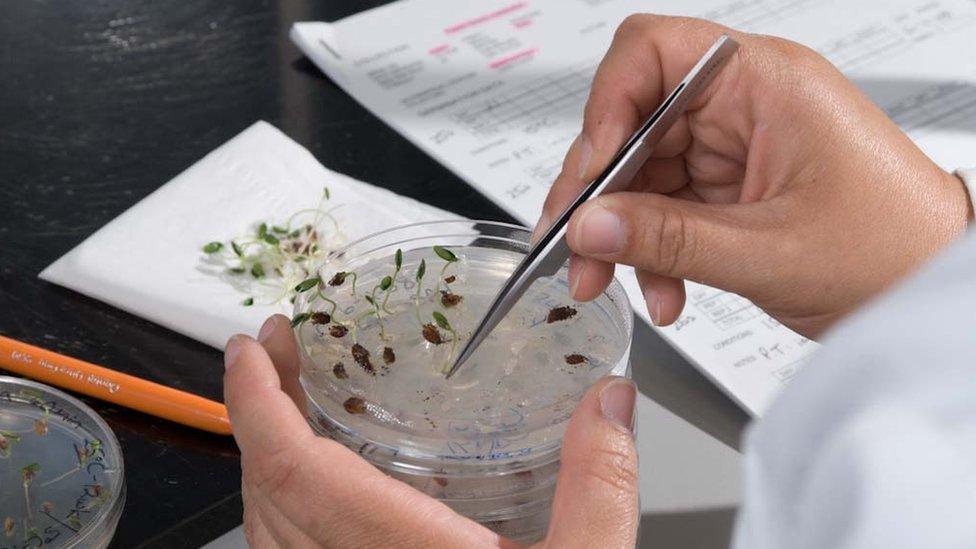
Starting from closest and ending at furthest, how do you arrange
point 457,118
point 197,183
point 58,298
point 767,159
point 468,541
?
1. point 468,541
2. point 767,159
3. point 58,298
4. point 197,183
5. point 457,118

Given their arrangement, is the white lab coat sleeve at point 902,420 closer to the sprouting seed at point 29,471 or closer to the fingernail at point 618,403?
the fingernail at point 618,403

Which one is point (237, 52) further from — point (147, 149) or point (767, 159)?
point (767, 159)

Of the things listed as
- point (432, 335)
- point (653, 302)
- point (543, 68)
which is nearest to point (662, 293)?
point (653, 302)

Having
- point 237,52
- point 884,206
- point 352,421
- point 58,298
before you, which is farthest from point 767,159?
point 237,52

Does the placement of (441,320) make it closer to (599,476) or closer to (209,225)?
(599,476)

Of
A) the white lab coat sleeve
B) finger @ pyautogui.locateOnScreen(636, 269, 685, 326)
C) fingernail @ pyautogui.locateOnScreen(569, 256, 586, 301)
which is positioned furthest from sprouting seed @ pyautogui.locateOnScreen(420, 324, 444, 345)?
the white lab coat sleeve

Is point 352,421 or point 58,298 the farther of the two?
point 58,298
